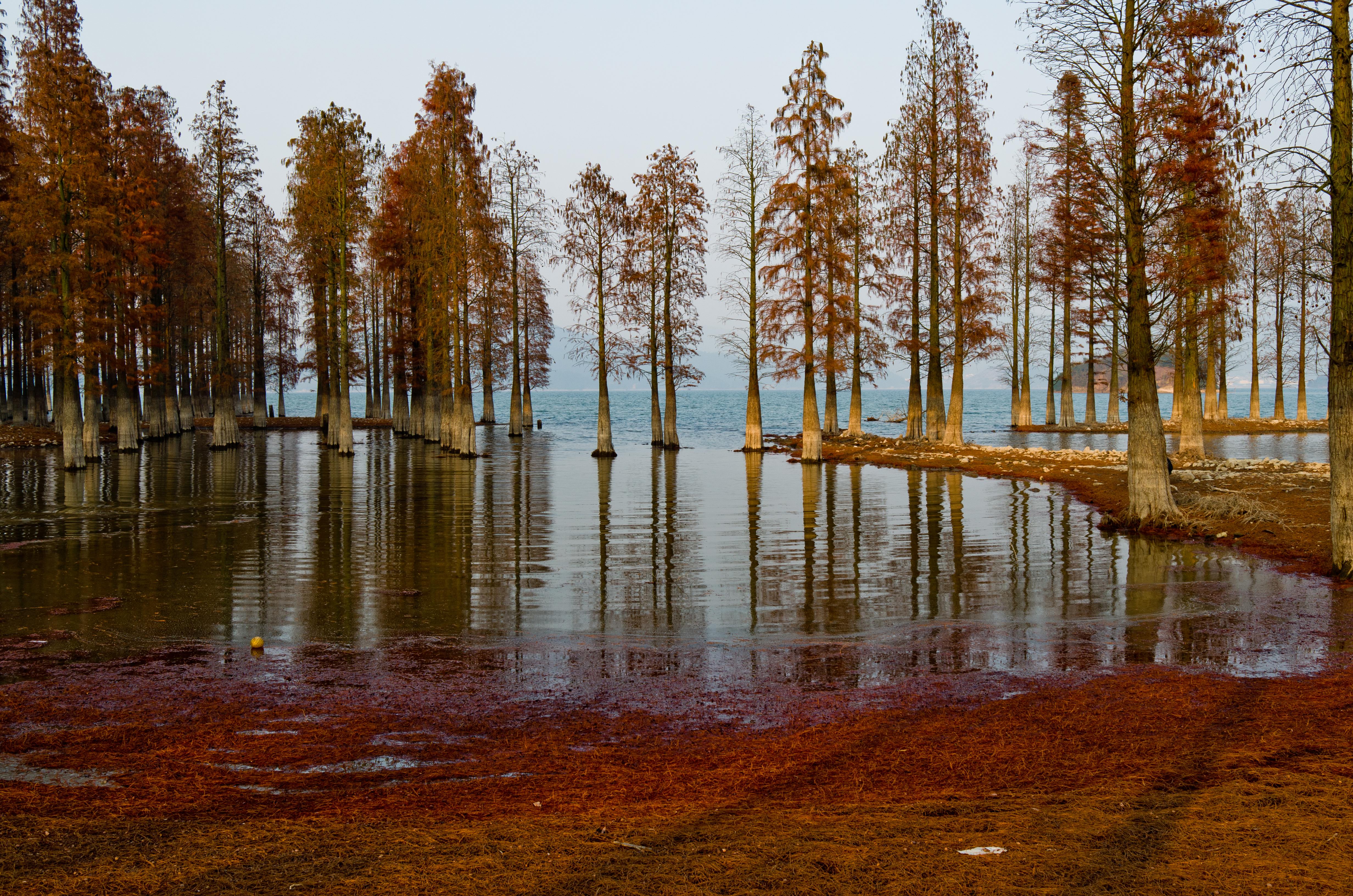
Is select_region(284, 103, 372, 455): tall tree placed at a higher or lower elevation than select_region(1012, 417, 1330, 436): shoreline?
higher

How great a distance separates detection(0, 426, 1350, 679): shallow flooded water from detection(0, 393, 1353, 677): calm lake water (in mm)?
59

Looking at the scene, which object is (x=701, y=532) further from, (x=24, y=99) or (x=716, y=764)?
(x=24, y=99)

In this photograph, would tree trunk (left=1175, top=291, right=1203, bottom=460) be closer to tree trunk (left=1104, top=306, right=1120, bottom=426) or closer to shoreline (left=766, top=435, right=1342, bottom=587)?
shoreline (left=766, top=435, right=1342, bottom=587)

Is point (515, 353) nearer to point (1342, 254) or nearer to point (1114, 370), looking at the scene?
point (1114, 370)

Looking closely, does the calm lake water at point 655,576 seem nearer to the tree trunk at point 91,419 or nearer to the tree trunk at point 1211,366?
the tree trunk at point 1211,366

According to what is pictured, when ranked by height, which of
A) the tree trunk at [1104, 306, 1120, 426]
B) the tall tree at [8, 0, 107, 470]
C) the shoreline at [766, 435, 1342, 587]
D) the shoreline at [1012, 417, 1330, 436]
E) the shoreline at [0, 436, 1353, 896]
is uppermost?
the tall tree at [8, 0, 107, 470]

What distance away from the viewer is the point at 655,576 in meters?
14.3

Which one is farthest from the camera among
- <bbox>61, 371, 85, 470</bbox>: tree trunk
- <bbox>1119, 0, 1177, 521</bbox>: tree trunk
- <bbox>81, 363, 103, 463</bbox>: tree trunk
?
<bbox>81, 363, 103, 463</bbox>: tree trunk

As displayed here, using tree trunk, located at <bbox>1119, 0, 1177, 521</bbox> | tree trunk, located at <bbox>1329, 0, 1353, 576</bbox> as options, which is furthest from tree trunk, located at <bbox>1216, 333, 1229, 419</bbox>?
tree trunk, located at <bbox>1329, 0, 1353, 576</bbox>

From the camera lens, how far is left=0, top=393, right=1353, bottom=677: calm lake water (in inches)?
407

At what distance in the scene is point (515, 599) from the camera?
41.3 feet

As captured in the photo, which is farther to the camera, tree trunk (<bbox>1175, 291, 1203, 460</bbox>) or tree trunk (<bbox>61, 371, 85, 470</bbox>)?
tree trunk (<bbox>61, 371, 85, 470</bbox>)

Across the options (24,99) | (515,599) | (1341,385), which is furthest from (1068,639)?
(24,99)

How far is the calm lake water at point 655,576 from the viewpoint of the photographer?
33.9 ft
